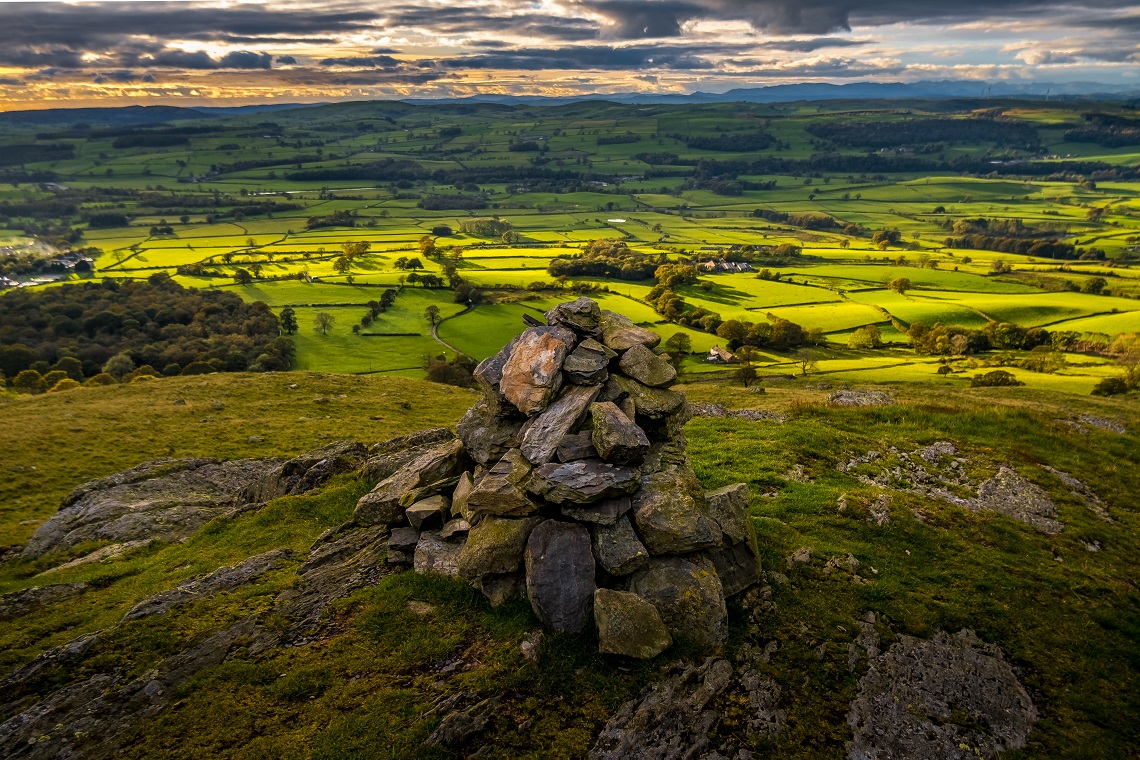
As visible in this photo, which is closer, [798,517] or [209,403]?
[798,517]

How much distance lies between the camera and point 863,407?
38906 millimetres

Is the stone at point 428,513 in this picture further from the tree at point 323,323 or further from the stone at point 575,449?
the tree at point 323,323

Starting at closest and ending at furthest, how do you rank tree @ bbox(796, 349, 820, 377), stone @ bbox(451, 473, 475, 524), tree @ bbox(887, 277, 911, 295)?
stone @ bbox(451, 473, 475, 524), tree @ bbox(796, 349, 820, 377), tree @ bbox(887, 277, 911, 295)

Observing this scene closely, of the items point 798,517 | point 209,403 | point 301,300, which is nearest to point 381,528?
→ point 798,517

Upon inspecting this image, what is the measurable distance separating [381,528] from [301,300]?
113m

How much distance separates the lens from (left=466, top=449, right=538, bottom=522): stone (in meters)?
17.7

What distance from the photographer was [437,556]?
19156mm

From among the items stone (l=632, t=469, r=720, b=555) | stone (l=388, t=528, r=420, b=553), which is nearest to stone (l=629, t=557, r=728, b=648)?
stone (l=632, t=469, r=720, b=555)

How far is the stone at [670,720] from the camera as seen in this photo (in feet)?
45.3

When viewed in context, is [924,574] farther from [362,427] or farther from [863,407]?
A: [362,427]

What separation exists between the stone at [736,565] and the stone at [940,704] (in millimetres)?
3926

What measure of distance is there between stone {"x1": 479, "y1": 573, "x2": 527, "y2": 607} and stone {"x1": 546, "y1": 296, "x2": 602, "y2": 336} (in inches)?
350

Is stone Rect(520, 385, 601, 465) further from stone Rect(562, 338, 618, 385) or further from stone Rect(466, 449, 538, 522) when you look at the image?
stone Rect(466, 449, 538, 522)

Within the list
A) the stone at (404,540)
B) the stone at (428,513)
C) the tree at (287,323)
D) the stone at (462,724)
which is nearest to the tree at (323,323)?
the tree at (287,323)
